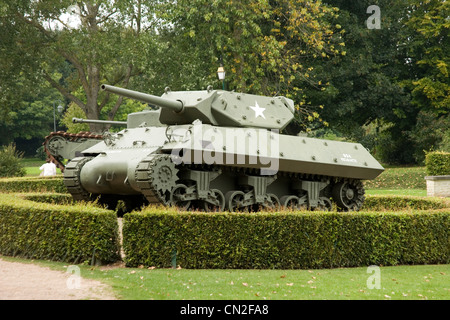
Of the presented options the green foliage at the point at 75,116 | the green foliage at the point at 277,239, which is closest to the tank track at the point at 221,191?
the green foliage at the point at 277,239

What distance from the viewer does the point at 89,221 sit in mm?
11188

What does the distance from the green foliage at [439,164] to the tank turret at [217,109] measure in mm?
13079

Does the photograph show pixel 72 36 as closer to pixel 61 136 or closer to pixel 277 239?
pixel 61 136

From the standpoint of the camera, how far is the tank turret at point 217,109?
1580 cm

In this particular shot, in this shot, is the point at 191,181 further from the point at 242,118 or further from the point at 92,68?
the point at 92,68

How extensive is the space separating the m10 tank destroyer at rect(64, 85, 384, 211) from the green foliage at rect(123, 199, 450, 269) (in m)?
1.99

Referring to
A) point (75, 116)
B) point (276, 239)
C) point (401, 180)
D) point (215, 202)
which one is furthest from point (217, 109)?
point (75, 116)

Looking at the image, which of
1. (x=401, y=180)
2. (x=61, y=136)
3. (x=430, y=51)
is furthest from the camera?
(x=430, y=51)

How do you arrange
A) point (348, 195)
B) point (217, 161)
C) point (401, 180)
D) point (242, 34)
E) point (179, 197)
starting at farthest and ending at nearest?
point (401, 180)
point (242, 34)
point (348, 195)
point (217, 161)
point (179, 197)

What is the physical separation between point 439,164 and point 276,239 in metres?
18.3

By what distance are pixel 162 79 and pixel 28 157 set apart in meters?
47.0

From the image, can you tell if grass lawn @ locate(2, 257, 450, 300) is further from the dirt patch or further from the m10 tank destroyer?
the m10 tank destroyer

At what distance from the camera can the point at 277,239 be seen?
456 inches

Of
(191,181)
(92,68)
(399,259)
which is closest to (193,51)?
(92,68)
